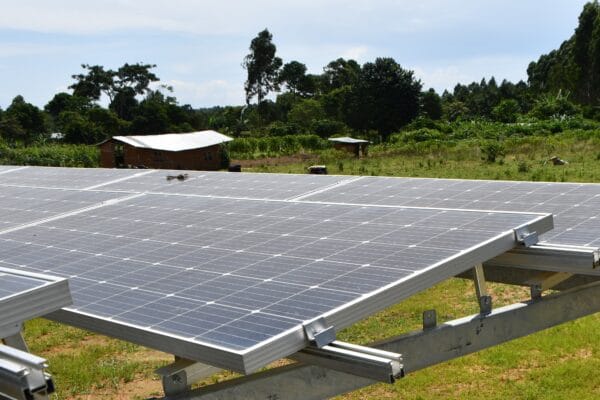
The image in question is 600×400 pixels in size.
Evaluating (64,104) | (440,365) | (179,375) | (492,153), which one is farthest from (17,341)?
(64,104)

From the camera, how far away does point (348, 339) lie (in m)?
14.8

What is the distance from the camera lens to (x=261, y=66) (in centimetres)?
11644

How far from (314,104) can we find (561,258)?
10580cm

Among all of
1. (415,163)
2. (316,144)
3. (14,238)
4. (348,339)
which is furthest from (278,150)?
(14,238)

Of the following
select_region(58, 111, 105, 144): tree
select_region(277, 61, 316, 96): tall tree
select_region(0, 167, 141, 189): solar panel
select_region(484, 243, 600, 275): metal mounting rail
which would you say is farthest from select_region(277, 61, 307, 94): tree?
select_region(484, 243, 600, 275): metal mounting rail

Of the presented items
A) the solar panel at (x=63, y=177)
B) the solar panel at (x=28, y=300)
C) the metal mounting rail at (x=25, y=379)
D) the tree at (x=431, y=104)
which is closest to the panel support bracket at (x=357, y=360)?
the solar panel at (x=28, y=300)

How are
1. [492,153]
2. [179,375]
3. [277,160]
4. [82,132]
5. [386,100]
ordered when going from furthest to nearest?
[386,100] → [82,132] → [277,160] → [492,153] → [179,375]

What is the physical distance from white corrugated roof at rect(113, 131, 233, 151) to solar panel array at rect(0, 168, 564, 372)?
1538 inches

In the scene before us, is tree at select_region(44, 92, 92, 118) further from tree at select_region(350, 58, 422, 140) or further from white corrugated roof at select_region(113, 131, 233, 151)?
white corrugated roof at select_region(113, 131, 233, 151)

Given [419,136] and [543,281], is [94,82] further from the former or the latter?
[543,281]

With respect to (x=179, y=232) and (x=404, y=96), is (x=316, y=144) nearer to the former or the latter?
(x=404, y=96)

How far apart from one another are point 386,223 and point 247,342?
3.75m

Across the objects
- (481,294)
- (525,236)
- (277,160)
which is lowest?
(277,160)

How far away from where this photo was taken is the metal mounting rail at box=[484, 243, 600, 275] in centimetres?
725
